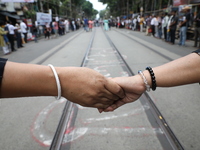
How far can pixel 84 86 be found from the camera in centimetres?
142

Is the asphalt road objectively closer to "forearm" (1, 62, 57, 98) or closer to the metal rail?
the metal rail

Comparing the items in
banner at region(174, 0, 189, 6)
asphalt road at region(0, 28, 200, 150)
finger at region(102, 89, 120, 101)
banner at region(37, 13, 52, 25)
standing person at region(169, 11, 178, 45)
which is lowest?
asphalt road at region(0, 28, 200, 150)

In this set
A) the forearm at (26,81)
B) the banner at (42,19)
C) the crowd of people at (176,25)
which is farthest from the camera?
the banner at (42,19)

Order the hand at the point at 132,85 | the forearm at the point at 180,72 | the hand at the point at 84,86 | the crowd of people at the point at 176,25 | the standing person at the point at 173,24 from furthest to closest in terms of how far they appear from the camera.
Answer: the standing person at the point at 173,24 < the crowd of people at the point at 176,25 < the hand at the point at 132,85 < the forearm at the point at 180,72 < the hand at the point at 84,86

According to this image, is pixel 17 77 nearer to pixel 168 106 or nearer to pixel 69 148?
pixel 69 148

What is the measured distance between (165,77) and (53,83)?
1.06m

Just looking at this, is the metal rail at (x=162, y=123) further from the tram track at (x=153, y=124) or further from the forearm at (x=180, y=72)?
the forearm at (x=180, y=72)

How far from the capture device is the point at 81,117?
8.57ft

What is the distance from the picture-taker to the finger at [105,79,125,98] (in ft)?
5.22

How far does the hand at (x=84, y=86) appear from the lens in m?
1.36

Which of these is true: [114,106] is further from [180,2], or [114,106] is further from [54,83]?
[180,2]

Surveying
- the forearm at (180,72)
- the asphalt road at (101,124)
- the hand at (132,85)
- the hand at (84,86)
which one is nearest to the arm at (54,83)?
the hand at (84,86)

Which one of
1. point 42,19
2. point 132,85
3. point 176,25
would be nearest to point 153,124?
point 132,85

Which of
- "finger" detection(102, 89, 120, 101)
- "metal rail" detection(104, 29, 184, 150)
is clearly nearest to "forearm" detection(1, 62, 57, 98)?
"finger" detection(102, 89, 120, 101)
